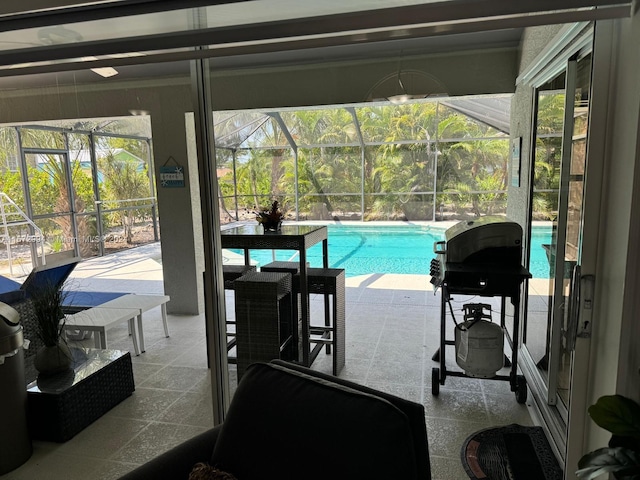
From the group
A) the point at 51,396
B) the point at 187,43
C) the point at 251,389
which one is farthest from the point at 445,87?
the point at 51,396

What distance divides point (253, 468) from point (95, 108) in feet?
11.9

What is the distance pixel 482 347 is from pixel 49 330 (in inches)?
104

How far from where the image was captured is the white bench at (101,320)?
130 inches

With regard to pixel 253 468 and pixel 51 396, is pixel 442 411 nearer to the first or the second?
pixel 253 468

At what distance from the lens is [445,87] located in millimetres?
4148

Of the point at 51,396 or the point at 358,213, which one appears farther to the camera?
the point at 358,213

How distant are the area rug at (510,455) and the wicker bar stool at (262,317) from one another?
1340 mm

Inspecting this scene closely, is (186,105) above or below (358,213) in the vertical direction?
above

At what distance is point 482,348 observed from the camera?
2.80 m

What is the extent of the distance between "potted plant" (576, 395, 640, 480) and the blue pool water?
481cm

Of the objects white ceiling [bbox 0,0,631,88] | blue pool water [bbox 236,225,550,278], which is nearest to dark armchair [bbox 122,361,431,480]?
white ceiling [bbox 0,0,631,88]

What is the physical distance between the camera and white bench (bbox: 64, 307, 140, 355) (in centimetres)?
329

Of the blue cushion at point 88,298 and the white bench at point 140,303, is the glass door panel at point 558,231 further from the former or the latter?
the blue cushion at point 88,298

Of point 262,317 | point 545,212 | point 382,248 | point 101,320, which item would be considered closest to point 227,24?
point 262,317
